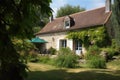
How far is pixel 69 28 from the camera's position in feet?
119

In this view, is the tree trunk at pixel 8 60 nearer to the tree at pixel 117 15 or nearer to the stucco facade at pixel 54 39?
the tree at pixel 117 15

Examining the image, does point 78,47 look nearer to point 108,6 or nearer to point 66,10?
point 108,6

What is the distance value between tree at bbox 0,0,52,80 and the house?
23.5 meters

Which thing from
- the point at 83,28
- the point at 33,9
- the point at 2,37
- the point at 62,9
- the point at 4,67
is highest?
the point at 62,9

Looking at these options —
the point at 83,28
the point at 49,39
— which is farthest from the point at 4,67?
the point at 49,39

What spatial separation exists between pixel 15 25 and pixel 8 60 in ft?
3.14

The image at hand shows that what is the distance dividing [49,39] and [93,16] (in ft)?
31.5

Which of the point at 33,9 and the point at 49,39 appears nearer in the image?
the point at 33,9

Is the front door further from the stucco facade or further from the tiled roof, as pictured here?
the tiled roof

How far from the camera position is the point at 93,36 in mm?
31188

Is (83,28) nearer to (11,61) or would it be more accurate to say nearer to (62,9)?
(11,61)

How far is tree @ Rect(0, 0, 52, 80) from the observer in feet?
22.3

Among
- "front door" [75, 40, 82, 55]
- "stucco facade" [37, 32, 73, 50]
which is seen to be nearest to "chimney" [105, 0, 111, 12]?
"front door" [75, 40, 82, 55]

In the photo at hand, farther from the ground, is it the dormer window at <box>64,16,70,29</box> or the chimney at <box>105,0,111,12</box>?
the chimney at <box>105,0,111,12</box>
